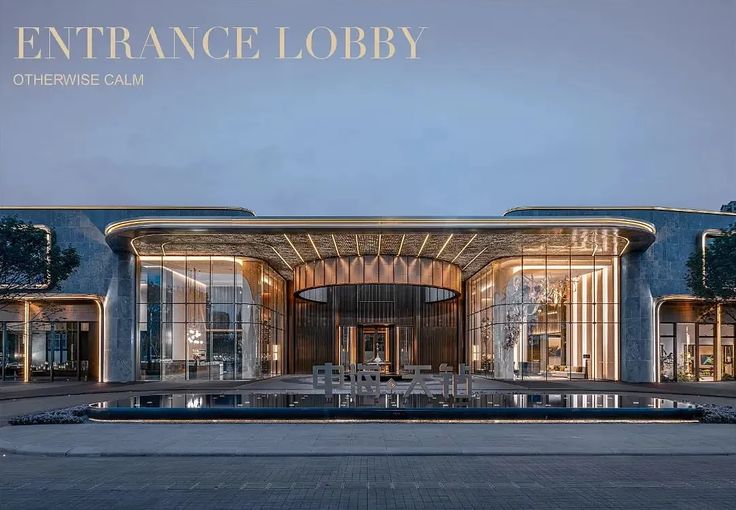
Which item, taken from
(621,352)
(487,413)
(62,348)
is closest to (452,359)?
(621,352)

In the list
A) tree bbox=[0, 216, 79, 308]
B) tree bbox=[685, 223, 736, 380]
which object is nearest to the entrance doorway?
tree bbox=[685, 223, 736, 380]

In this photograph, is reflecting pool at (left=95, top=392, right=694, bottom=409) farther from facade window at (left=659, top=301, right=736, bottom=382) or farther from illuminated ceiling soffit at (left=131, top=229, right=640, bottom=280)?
facade window at (left=659, top=301, right=736, bottom=382)

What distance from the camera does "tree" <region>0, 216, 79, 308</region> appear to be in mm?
29422

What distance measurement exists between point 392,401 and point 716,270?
18524 millimetres

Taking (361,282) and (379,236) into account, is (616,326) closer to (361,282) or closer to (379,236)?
(379,236)

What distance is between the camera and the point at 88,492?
10266 mm

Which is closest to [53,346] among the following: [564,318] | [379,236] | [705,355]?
[379,236]

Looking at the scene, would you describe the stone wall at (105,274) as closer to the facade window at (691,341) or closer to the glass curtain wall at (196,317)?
the glass curtain wall at (196,317)

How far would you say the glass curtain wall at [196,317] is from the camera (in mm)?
36219

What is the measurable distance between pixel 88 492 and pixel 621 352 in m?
31.0

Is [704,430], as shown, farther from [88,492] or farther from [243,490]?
[88,492]

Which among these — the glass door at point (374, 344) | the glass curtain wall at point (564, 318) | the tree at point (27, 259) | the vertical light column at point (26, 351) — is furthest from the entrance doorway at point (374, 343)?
the tree at point (27, 259)

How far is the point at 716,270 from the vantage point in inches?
1243

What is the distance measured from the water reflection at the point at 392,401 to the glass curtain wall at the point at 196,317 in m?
13.5
